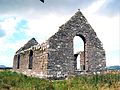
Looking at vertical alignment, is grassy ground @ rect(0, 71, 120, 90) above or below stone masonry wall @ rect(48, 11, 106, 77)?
below

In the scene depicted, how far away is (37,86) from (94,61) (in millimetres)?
7306

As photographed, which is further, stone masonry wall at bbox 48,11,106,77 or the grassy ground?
stone masonry wall at bbox 48,11,106,77

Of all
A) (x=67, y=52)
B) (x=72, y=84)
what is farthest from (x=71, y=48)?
(x=72, y=84)

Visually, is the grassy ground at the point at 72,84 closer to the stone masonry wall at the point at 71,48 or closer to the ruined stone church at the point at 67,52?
the ruined stone church at the point at 67,52

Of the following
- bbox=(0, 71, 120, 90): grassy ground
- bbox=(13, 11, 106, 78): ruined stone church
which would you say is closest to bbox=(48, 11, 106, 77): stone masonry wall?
bbox=(13, 11, 106, 78): ruined stone church

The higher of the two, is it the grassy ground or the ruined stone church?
the ruined stone church

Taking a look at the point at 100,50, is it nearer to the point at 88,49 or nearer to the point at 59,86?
the point at 88,49

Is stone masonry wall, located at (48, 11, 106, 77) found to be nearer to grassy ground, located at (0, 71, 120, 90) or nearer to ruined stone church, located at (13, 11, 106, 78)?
ruined stone church, located at (13, 11, 106, 78)

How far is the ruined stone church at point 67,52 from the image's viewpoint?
18031 millimetres

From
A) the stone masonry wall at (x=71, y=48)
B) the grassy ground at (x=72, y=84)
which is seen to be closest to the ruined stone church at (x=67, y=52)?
the stone masonry wall at (x=71, y=48)

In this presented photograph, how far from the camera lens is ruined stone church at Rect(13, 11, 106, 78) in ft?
59.2

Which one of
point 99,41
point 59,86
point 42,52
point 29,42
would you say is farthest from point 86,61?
point 29,42

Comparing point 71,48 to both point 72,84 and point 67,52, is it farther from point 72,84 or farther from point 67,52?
point 72,84

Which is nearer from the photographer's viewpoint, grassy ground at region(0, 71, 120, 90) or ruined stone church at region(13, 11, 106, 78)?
grassy ground at region(0, 71, 120, 90)
